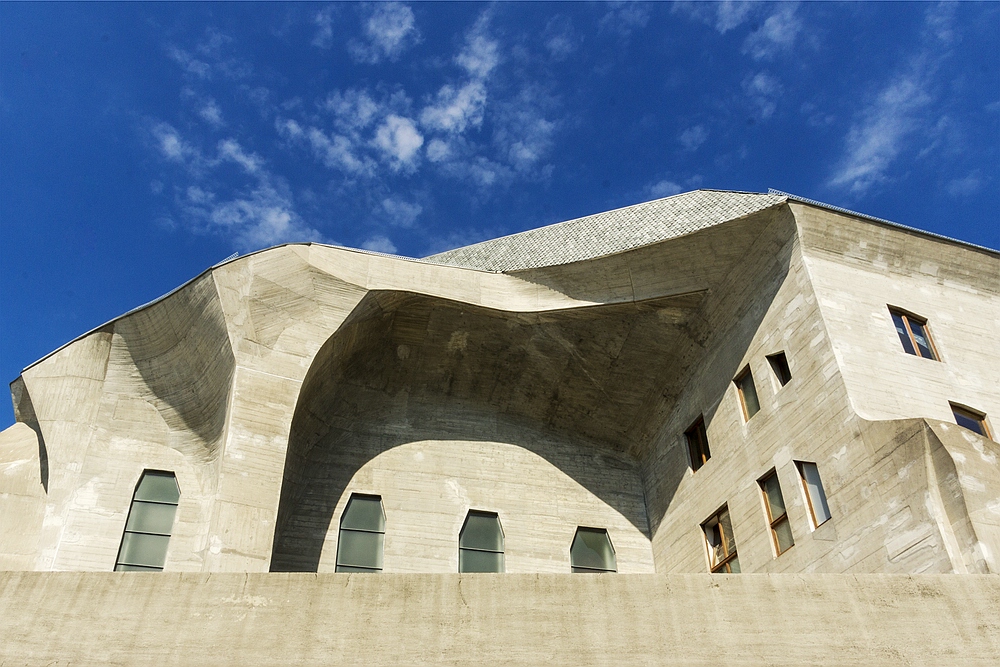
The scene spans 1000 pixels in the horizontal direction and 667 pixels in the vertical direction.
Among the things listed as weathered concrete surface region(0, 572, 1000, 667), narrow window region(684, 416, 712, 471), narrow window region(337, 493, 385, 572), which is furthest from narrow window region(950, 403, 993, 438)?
narrow window region(337, 493, 385, 572)

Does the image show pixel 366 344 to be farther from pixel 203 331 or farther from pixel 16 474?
pixel 16 474

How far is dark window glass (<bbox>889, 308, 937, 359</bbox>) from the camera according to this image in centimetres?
1554

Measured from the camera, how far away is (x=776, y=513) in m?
15.0

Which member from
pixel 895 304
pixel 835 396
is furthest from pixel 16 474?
pixel 895 304

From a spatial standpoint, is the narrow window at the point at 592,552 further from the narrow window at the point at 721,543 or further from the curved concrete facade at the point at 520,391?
the narrow window at the point at 721,543

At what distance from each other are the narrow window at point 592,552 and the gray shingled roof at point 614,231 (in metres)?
5.77

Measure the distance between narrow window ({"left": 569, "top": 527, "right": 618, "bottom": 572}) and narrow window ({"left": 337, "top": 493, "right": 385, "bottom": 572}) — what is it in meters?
3.98

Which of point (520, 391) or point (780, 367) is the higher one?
point (520, 391)

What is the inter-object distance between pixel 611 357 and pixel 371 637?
38.5 ft

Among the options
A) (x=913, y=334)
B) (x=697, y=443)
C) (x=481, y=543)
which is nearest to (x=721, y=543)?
(x=697, y=443)

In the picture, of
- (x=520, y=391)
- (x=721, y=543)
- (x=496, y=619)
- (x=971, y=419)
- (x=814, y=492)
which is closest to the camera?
(x=496, y=619)

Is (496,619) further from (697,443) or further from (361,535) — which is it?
(697,443)

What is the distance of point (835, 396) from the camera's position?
14.0m

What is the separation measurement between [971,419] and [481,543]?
9216mm
